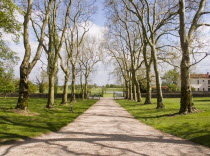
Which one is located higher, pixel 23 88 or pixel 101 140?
pixel 23 88

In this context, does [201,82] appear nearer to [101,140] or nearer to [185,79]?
[185,79]

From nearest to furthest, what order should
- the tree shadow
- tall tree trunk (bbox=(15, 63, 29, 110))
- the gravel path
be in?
the gravel path → the tree shadow → tall tree trunk (bbox=(15, 63, 29, 110))

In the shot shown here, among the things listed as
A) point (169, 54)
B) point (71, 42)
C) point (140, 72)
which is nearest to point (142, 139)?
point (169, 54)

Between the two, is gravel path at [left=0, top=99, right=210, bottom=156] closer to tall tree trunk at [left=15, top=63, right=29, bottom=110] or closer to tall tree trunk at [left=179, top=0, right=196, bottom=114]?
tall tree trunk at [left=179, top=0, right=196, bottom=114]

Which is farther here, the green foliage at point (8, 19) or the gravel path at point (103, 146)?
the green foliage at point (8, 19)

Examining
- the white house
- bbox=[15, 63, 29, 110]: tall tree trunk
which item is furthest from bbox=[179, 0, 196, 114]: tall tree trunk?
the white house

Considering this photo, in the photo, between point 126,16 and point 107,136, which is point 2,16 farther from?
point 126,16

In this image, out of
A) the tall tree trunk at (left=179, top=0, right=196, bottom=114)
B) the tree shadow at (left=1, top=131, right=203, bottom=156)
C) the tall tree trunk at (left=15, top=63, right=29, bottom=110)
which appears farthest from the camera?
the tall tree trunk at (left=15, top=63, right=29, bottom=110)

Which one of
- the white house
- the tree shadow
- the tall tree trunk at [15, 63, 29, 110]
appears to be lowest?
the tree shadow

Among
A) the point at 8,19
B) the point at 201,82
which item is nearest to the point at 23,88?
the point at 8,19

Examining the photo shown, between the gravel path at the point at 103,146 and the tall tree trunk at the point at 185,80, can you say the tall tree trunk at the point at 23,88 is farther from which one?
the tall tree trunk at the point at 185,80

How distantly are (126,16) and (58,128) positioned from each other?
2171cm

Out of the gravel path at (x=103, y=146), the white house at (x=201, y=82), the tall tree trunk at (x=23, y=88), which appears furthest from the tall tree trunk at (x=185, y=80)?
the white house at (x=201, y=82)

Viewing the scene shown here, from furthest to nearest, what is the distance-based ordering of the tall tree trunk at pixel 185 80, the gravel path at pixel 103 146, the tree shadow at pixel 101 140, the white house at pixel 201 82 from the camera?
the white house at pixel 201 82 < the tall tree trunk at pixel 185 80 < the tree shadow at pixel 101 140 < the gravel path at pixel 103 146
